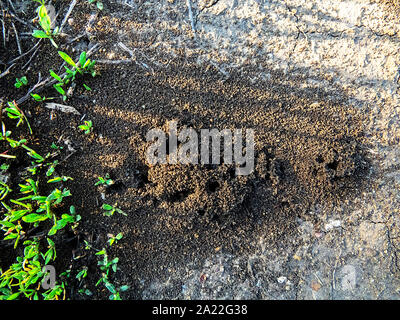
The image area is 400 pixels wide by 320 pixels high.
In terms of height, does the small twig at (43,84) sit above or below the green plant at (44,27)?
below

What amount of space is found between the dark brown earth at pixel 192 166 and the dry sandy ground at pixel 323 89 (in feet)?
0.31

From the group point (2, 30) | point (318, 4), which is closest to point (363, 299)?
point (318, 4)

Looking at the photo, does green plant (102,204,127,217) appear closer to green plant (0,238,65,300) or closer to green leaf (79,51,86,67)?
green plant (0,238,65,300)

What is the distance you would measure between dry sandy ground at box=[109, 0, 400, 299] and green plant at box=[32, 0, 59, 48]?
1.61 feet

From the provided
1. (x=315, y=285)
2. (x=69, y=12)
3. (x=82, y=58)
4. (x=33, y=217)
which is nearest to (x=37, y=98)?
(x=82, y=58)

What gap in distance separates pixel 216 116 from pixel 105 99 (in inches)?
28.2

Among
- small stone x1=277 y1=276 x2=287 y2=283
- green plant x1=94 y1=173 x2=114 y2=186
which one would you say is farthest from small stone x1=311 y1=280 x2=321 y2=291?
green plant x1=94 y1=173 x2=114 y2=186

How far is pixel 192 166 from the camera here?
5.88 feet

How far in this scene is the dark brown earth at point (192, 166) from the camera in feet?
6.02

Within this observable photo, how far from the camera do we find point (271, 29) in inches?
78.2

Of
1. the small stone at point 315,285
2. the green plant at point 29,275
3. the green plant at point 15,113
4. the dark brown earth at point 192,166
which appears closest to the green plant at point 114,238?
the dark brown earth at point 192,166

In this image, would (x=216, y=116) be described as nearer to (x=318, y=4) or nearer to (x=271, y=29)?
(x=271, y=29)

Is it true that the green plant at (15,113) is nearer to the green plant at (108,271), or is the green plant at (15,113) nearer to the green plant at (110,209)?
the green plant at (110,209)

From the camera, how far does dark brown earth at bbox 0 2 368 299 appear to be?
1.83m
